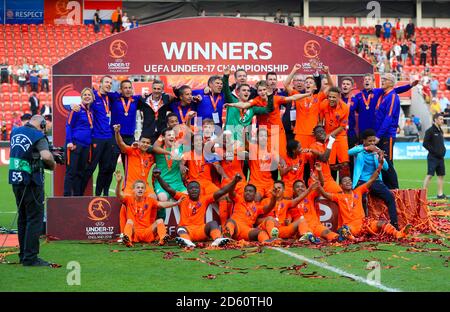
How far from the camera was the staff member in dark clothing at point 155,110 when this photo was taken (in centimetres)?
1240

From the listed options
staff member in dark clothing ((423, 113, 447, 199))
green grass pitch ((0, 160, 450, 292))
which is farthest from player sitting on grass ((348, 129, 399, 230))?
staff member in dark clothing ((423, 113, 447, 199))

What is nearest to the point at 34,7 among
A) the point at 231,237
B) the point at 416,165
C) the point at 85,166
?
the point at 416,165

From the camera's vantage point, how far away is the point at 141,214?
35.4ft

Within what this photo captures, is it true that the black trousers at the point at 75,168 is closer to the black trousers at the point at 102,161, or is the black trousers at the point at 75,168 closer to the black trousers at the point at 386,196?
the black trousers at the point at 102,161

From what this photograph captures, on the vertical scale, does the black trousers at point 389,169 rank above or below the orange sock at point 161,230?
above

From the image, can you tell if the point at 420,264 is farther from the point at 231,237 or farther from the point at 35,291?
the point at 35,291

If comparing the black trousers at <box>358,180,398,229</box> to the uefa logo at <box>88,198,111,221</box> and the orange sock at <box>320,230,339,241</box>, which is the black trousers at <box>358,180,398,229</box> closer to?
the orange sock at <box>320,230,339,241</box>

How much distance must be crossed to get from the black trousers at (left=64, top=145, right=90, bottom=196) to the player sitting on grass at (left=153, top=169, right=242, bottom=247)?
242 centimetres

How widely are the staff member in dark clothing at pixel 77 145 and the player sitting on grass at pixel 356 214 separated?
4.19 m

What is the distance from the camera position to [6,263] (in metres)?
9.17

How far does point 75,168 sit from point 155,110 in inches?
66.3

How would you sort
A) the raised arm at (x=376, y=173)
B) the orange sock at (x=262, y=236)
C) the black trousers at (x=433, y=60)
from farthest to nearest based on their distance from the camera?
the black trousers at (x=433, y=60), the raised arm at (x=376, y=173), the orange sock at (x=262, y=236)

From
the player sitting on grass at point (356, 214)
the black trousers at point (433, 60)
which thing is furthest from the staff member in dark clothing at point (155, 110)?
the black trousers at point (433, 60)

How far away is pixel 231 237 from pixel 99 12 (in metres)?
33.4
